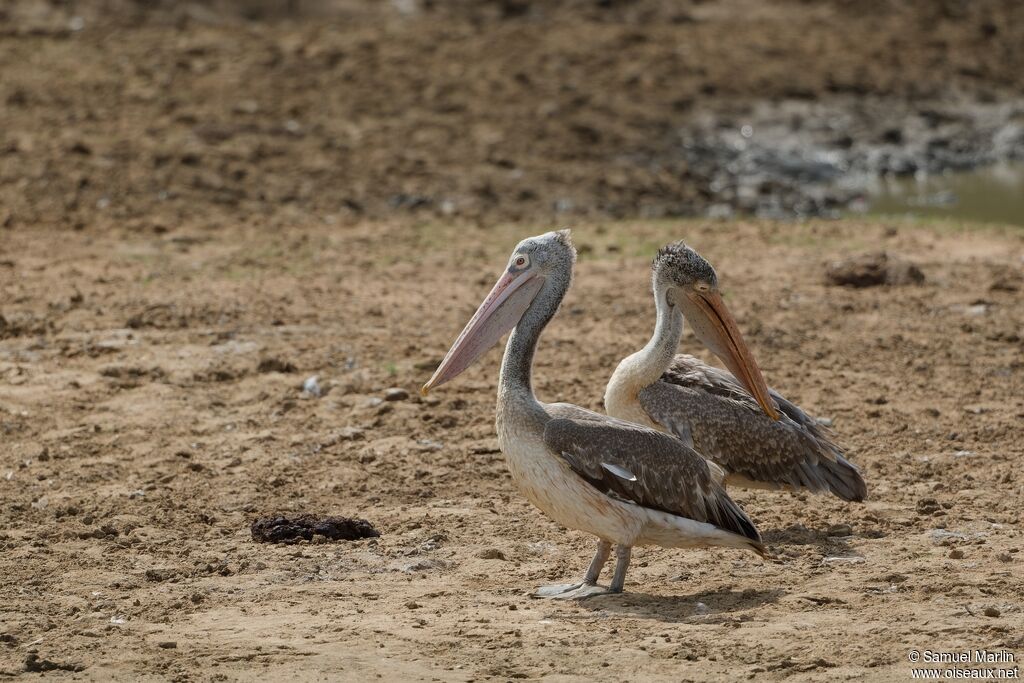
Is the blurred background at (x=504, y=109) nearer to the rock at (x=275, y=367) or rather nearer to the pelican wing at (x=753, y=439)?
the rock at (x=275, y=367)

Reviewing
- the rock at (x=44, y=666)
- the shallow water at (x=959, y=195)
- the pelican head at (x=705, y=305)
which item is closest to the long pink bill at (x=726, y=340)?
the pelican head at (x=705, y=305)

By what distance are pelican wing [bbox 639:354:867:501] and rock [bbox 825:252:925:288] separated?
15.3 ft

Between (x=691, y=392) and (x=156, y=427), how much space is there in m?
3.54

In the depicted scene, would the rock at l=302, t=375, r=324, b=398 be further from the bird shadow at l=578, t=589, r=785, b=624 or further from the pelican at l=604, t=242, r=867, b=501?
the bird shadow at l=578, t=589, r=785, b=624

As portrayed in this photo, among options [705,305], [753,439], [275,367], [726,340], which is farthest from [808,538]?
[275,367]

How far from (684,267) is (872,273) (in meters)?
5.24

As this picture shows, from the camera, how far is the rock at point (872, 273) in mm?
13023

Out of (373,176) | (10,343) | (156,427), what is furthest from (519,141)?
(156,427)

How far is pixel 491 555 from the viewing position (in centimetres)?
782

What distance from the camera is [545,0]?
23.8 metres

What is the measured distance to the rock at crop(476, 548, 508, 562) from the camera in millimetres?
7809

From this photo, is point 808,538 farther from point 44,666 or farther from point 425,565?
point 44,666

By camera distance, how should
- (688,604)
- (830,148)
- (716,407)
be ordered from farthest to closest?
(830,148) → (716,407) → (688,604)

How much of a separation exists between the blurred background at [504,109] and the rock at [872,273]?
408 cm
